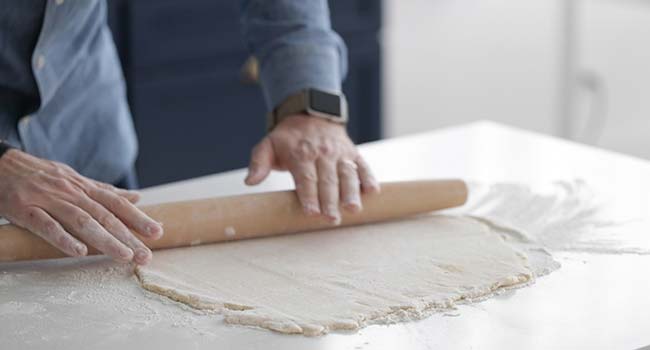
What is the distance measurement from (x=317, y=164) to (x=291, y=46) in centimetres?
28

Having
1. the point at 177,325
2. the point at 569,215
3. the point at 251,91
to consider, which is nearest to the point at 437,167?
the point at 569,215

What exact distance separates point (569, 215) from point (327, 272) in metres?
0.40

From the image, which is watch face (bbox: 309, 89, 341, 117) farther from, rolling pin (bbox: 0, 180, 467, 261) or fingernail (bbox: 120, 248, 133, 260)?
fingernail (bbox: 120, 248, 133, 260)

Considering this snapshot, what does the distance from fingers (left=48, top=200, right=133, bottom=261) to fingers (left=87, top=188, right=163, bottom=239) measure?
0.13ft

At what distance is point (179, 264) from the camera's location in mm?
1482

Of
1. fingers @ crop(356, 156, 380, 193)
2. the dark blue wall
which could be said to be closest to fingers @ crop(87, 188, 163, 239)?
fingers @ crop(356, 156, 380, 193)

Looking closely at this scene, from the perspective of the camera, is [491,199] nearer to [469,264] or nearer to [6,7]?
[469,264]

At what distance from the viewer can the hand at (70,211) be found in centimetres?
143

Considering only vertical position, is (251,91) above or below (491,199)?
below

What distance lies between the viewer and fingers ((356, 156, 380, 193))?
164cm

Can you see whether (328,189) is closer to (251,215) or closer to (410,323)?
(251,215)

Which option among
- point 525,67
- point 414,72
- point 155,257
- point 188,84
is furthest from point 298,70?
point 525,67

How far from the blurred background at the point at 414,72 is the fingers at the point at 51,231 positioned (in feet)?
4.88

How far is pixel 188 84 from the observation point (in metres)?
3.02
